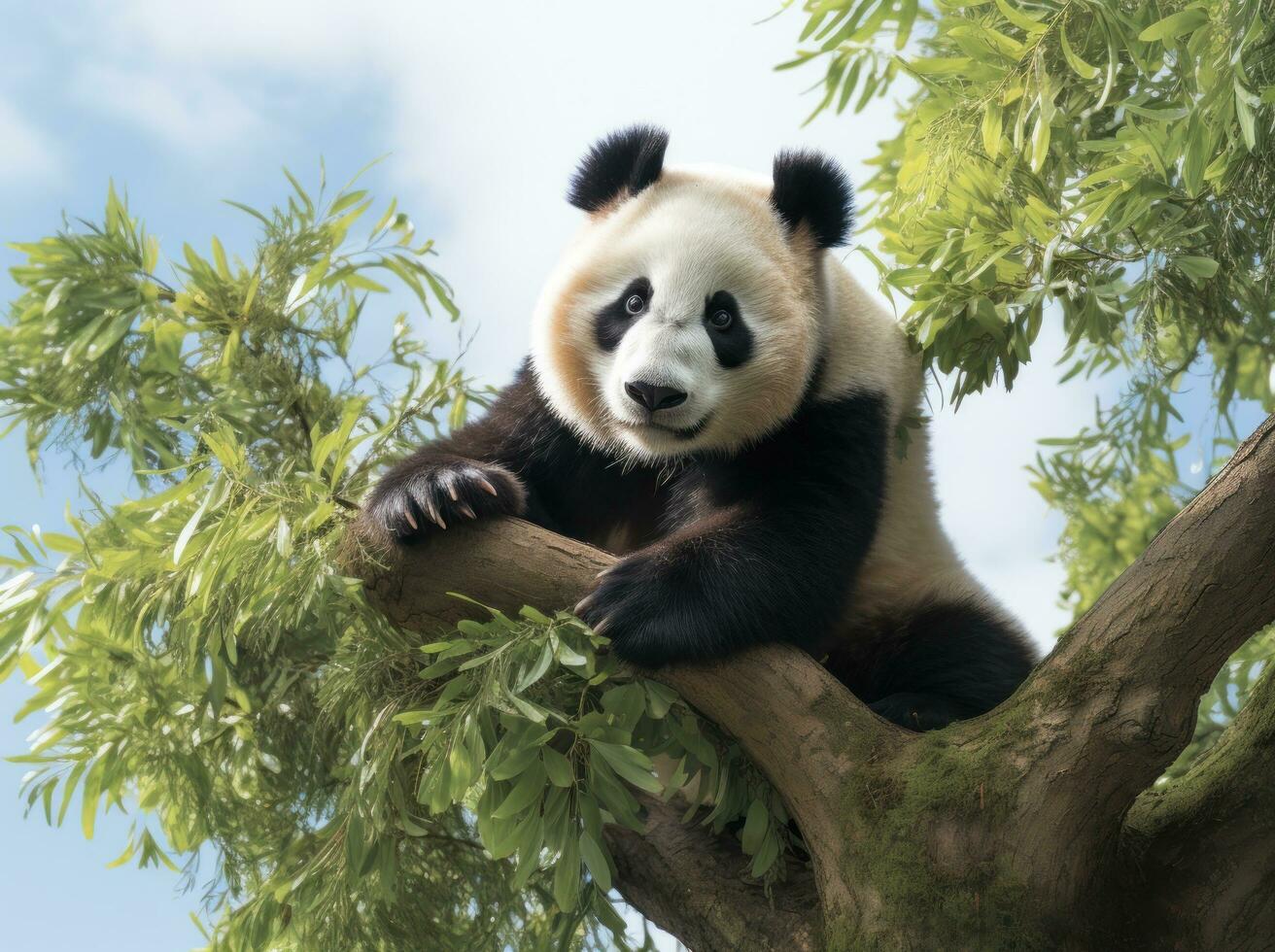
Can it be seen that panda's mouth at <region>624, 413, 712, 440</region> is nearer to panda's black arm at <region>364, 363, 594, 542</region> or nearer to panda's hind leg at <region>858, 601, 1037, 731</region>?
panda's black arm at <region>364, 363, 594, 542</region>

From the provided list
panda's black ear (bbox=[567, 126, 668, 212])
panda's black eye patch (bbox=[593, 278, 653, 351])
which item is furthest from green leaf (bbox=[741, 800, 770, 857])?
panda's black ear (bbox=[567, 126, 668, 212])

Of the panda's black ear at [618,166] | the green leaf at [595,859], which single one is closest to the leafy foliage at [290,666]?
the green leaf at [595,859]

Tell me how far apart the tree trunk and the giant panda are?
133mm

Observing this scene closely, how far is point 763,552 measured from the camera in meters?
2.73

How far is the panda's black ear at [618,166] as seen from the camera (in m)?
3.22

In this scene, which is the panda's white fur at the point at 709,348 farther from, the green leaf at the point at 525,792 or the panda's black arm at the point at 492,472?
the green leaf at the point at 525,792

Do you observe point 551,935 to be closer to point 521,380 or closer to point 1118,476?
point 521,380

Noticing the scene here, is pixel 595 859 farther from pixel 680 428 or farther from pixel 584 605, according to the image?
pixel 680 428

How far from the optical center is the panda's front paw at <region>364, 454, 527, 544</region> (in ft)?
8.79

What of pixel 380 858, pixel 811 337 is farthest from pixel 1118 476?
pixel 380 858

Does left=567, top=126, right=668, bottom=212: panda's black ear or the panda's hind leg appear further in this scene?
left=567, top=126, right=668, bottom=212: panda's black ear

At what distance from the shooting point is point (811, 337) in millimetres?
3064

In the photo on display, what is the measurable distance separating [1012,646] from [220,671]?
1933mm

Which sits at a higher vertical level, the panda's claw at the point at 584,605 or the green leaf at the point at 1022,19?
the green leaf at the point at 1022,19
